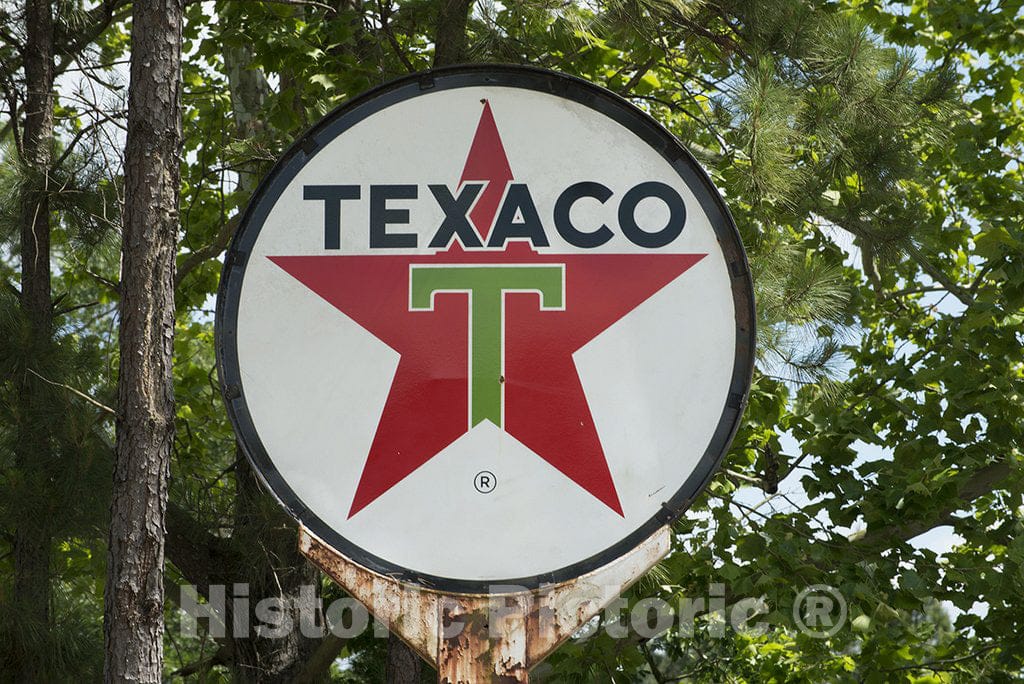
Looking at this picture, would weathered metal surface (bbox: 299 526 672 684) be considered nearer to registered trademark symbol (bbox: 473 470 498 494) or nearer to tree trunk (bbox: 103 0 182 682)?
registered trademark symbol (bbox: 473 470 498 494)

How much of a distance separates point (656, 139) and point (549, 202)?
9.8 inches

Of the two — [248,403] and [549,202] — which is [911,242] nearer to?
[549,202]

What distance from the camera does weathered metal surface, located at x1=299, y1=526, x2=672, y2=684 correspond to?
2225 mm

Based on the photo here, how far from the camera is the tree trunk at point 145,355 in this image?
8.83ft

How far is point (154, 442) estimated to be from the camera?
9.04ft

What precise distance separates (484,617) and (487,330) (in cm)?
55

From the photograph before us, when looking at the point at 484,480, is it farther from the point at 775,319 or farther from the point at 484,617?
the point at 775,319

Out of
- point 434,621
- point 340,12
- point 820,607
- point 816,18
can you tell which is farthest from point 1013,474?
point 434,621

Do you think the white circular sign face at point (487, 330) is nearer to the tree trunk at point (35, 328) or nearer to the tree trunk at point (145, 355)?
the tree trunk at point (145, 355)

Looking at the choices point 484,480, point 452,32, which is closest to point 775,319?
point 452,32

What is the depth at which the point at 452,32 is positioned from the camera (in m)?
4.81

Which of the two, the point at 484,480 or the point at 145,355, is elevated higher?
the point at 145,355

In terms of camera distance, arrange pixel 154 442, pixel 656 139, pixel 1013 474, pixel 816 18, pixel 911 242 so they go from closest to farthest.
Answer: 1. pixel 656 139
2. pixel 154 442
3. pixel 816 18
4. pixel 1013 474
5. pixel 911 242

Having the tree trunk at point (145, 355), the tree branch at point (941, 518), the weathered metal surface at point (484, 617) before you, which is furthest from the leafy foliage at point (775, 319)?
the weathered metal surface at point (484, 617)
